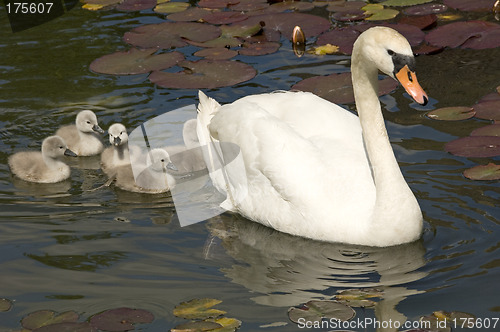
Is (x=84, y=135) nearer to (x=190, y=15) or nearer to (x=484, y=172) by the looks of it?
(x=190, y=15)

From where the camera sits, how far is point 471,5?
11195mm

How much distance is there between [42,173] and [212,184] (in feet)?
5.20

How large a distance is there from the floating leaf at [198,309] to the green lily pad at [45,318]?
0.69 metres

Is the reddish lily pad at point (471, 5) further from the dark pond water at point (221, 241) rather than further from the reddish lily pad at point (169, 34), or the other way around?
the reddish lily pad at point (169, 34)

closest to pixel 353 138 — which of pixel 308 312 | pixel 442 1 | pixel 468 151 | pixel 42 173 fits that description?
pixel 468 151

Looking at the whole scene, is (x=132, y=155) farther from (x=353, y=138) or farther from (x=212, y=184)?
(x=353, y=138)

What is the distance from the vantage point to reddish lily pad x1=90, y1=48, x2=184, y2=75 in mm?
10047

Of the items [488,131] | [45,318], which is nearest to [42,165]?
[45,318]

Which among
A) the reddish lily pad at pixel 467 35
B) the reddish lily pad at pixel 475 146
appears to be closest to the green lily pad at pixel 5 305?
the reddish lily pad at pixel 475 146

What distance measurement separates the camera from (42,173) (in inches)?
331

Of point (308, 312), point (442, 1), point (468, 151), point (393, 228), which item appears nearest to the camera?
point (308, 312)

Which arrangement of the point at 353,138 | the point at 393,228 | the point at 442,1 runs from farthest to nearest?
the point at 442,1 → the point at 353,138 → the point at 393,228

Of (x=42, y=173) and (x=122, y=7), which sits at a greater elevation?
(x=122, y=7)

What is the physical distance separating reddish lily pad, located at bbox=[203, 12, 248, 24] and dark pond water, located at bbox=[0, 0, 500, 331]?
4.37 feet
